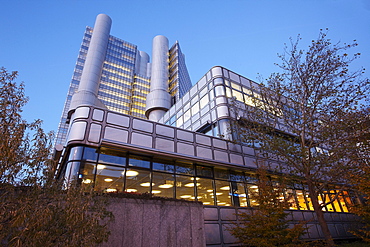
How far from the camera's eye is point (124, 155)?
14773 millimetres

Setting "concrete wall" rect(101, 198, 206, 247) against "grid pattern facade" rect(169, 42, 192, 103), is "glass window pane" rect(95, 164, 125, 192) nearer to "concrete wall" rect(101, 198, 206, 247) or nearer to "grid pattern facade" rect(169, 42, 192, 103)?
"concrete wall" rect(101, 198, 206, 247)

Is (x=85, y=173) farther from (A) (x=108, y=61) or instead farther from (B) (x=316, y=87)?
(A) (x=108, y=61)

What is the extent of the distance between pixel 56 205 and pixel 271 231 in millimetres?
10657

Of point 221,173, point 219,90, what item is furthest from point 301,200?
point 219,90

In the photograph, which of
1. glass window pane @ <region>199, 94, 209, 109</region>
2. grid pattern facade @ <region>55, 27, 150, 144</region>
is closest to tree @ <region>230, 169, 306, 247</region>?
glass window pane @ <region>199, 94, 209, 109</region>

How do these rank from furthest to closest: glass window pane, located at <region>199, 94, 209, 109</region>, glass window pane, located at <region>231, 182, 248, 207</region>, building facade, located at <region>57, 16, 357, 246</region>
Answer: glass window pane, located at <region>199, 94, 209, 109</region>, glass window pane, located at <region>231, 182, 248, 207</region>, building facade, located at <region>57, 16, 357, 246</region>

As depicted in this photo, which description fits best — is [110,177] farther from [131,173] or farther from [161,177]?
[161,177]

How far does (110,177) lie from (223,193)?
8390mm

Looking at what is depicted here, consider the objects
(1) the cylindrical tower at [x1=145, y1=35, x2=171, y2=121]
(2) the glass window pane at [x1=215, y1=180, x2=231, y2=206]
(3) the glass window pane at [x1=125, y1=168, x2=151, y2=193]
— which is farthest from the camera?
(1) the cylindrical tower at [x1=145, y1=35, x2=171, y2=121]

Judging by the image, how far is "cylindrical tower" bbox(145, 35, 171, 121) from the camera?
6112cm

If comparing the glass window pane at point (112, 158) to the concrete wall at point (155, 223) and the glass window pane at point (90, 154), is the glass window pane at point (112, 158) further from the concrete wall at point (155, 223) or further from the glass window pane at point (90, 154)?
the concrete wall at point (155, 223)

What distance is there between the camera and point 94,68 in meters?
81.8

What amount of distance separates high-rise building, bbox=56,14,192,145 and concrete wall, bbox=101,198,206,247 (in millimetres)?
72937

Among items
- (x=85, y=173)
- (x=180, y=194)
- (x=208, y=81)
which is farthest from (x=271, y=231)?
(x=208, y=81)
